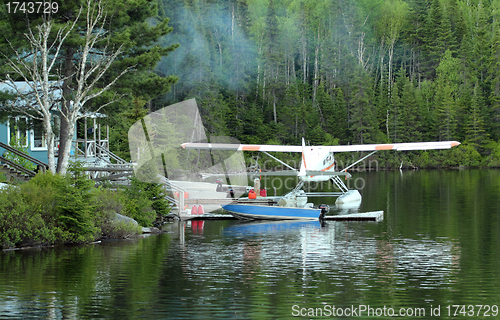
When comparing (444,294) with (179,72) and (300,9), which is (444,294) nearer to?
(179,72)

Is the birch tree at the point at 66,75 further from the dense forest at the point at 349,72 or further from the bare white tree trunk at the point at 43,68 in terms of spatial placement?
the dense forest at the point at 349,72

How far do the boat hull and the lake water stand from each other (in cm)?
166

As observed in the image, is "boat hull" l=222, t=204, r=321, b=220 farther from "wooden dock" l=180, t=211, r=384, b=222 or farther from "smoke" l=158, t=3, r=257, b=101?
"smoke" l=158, t=3, r=257, b=101

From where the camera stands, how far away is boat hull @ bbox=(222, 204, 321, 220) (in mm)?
25688

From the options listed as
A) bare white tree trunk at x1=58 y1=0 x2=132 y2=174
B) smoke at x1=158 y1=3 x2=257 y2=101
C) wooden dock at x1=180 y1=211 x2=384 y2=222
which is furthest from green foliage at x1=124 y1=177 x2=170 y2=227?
smoke at x1=158 y1=3 x2=257 y2=101

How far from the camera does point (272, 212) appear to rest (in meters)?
25.8

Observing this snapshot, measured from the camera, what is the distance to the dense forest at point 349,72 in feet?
236

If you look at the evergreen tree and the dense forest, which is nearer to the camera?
the dense forest

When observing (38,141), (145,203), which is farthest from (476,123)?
(145,203)

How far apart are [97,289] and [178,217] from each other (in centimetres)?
1341

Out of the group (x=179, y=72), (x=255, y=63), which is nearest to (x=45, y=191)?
(x=179, y=72)

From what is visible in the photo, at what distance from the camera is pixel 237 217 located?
2644 centimetres

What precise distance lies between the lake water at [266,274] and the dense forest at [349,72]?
44.1 metres

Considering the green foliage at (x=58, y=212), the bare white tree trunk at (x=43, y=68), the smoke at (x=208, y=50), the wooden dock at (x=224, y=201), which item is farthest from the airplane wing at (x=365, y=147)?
the smoke at (x=208, y=50)
